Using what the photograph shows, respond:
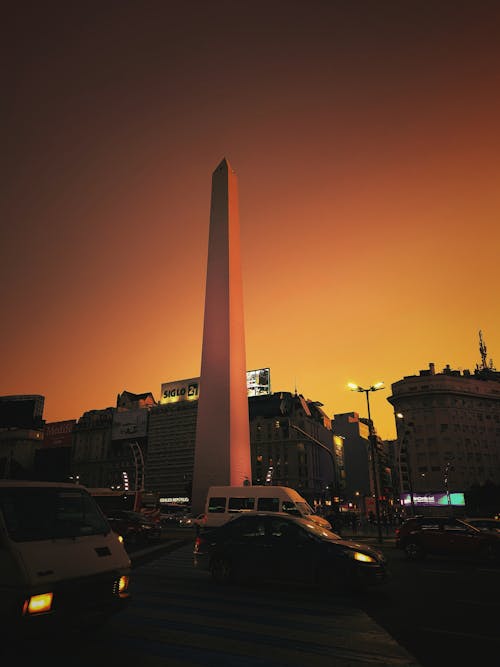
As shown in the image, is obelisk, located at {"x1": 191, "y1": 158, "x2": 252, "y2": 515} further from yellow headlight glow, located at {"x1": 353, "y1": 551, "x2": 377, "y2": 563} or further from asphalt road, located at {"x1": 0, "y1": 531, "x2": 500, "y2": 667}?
yellow headlight glow, located at {"x1": 353, "y1": 551, "x2": 377, "y2": 563}

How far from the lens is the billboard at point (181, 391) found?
127m

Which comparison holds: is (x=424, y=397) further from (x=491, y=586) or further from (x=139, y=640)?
(x=139, y=640)

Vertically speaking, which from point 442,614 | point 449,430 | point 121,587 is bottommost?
point 442,614

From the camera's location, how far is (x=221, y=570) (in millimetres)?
9719

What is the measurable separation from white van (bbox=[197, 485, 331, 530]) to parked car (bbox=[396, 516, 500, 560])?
10.2 ft

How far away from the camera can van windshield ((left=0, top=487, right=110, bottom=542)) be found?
5137mm

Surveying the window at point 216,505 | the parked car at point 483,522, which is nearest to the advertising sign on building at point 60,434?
the window at point 216,505

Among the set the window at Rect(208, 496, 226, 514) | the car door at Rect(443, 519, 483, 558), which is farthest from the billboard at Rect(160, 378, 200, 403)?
the car door at Rect(443, 519, 483, 558)

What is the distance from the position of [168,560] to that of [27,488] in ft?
32.2

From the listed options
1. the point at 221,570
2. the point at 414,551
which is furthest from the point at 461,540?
the point at 221,570

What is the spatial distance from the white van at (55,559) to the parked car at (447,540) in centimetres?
1318

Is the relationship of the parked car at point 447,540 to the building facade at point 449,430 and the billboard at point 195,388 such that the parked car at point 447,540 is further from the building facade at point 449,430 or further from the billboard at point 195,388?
the billboard at point 195,388

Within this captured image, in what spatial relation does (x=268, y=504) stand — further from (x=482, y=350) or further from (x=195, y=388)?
(x=482, y=350)

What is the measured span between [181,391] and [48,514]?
12623 cm
